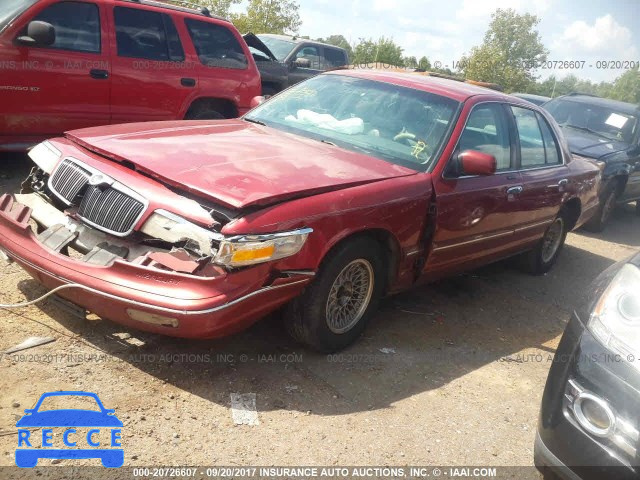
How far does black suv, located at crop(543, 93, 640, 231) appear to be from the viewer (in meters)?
8.52

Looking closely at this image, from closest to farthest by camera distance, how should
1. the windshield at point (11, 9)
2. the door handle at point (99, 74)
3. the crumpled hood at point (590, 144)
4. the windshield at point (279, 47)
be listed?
the windshield at point (11, 9) → the door handle at point (99, 74) → the crumpled hood at point (590, 144) → the windshield at point (279, 47)

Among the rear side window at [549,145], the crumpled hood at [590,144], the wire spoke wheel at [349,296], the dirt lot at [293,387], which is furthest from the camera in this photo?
the crumpled hood at [590,144]

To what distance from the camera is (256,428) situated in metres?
2.94

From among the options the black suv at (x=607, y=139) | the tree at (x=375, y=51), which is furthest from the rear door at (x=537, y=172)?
the tree at (x=375, y=51)

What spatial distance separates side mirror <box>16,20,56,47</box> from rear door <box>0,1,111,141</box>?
4 cm

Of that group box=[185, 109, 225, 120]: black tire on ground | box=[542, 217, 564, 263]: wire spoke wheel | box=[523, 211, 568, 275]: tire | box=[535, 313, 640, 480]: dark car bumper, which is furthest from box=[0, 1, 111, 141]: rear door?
box=[535, 313, 640, 480]: dark car bumper

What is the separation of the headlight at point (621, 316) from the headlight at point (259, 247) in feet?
4.61

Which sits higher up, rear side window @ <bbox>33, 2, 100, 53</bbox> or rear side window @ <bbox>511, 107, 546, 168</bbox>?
rear side window @ <bbox>33, 2, 100, 53</bbox>

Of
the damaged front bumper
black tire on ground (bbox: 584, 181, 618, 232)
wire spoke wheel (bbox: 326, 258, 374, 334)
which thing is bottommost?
black tire on ground (bbox: 584, 181, 618, 232)

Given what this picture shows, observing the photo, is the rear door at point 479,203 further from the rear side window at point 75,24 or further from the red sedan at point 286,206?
the rear side window at point 75,24

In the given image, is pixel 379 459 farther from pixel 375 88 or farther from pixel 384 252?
pixel 375 88

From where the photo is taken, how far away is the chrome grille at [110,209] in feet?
10.4

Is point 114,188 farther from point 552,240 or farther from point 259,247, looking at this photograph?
point 552,240

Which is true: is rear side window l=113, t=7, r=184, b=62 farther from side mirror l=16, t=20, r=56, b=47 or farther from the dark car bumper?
the dark car bumper
